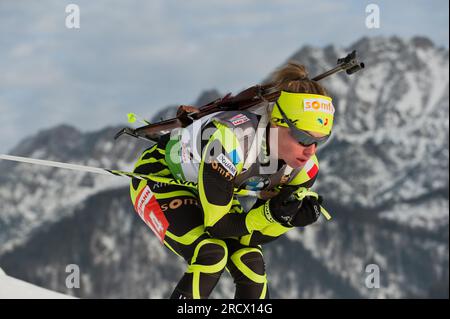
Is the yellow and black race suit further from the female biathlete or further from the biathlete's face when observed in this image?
the biathlete's face

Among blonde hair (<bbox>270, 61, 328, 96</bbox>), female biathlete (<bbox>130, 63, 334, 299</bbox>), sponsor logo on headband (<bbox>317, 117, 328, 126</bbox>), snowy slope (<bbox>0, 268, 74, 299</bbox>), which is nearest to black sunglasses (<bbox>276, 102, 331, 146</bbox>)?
female biathlete (<bbox>130, 63, 334, 299</bbox>)

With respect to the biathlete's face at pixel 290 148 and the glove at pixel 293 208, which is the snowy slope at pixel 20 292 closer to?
the glove at pixel 293 208

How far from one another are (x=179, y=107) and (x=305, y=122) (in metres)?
1.87

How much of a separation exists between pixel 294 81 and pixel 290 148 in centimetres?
65

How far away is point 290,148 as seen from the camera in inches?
248

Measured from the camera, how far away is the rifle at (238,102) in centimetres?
671

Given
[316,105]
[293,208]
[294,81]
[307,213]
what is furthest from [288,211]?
[294,81]

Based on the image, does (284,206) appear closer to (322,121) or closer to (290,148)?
(290,148)

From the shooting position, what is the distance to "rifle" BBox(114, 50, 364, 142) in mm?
6715

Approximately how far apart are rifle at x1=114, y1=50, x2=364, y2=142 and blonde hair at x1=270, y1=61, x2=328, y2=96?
0.10m

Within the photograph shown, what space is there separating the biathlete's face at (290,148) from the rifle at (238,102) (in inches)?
17.3
